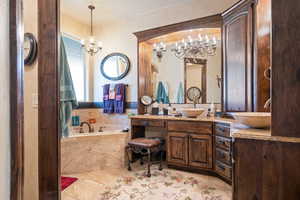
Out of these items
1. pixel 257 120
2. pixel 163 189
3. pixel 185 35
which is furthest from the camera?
pixel 185 35

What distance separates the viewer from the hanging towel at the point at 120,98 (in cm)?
372

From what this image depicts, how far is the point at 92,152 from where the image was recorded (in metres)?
2.86

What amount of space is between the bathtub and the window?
54.1 inches

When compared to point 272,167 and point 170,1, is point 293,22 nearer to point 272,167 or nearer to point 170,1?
point 272,167

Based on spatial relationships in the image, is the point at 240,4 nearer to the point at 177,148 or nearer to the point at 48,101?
the point at 177,148

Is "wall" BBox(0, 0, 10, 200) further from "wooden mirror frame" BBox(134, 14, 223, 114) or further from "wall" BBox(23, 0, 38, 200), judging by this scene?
"wooden mirror frame" BBox(134, 14, 223, 114)

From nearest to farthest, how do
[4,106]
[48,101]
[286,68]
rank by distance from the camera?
[4,106], [286,68], [48,101]

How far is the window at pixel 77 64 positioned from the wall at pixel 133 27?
10.9 inches

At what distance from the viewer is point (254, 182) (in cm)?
123

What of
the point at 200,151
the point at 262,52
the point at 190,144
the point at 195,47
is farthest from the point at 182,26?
the point at 200,151

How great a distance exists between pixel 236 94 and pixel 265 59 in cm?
54

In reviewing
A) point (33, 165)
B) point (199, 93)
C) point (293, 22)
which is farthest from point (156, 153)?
point (293, 22)

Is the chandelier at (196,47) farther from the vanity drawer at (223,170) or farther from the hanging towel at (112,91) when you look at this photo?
the vanity drawer at (223,170)

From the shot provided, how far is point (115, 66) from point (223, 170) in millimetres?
2791
